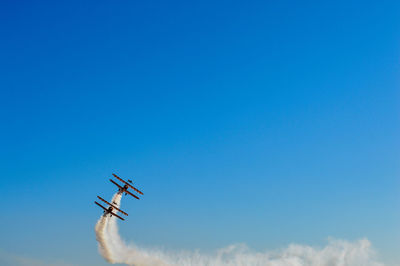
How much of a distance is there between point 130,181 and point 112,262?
48377 millimetres

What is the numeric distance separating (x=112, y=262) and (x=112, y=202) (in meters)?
40.1

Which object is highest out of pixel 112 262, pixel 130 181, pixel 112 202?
pixel 130 181

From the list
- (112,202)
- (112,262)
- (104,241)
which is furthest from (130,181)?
(112,262)

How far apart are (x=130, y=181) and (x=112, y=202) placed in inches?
505

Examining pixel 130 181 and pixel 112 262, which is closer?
pixel 130 181

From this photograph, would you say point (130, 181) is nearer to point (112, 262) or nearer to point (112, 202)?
point (112, 202)

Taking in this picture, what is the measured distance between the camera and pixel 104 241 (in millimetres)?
175875

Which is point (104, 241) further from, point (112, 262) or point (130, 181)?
point (130, 181)

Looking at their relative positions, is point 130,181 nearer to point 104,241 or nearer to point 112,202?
point 112,202

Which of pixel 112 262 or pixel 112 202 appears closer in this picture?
pixel 112 202

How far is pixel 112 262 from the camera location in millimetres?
186250

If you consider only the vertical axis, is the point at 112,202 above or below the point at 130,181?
below

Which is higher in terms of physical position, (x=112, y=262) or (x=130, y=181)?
(x=130, y=181)

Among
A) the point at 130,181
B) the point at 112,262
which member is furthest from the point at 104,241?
the point at 130,181
